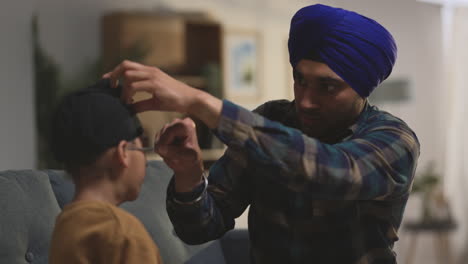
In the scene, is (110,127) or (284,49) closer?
(110,127)

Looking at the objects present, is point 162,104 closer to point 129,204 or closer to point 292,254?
point 292,254

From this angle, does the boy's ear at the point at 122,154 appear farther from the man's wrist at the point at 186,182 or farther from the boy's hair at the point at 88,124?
the man's wrist at the point at 186,182

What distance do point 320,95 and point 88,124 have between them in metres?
0.44

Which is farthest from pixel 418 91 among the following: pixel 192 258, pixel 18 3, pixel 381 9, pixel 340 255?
pixel 340 255

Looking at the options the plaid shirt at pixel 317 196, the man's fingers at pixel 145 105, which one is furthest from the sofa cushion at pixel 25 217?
the man's fingers at pixel 145 105

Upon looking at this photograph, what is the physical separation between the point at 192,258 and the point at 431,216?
501 cm

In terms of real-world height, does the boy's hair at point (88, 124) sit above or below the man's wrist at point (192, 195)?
above

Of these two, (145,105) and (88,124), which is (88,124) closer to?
(88,124)

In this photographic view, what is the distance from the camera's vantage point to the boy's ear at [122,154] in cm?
149

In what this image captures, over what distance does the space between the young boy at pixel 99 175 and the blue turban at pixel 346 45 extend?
38 cm

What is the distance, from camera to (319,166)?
4.36 feet

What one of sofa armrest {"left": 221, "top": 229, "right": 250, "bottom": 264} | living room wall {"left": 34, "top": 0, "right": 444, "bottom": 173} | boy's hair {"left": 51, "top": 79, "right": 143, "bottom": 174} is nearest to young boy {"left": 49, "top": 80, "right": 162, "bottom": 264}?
boy's hair {"left": 51, "top": 79, "right": 143, "bottom": 174}

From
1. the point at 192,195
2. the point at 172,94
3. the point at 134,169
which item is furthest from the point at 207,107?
the point at 192,195

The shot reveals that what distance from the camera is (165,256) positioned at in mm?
2238
